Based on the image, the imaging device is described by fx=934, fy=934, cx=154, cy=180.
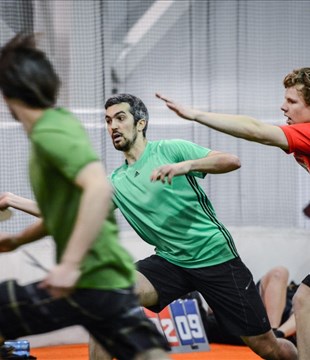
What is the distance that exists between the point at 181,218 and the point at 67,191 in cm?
215

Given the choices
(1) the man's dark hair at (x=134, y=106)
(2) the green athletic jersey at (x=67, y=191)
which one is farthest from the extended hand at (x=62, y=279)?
(1) the man's dark hair at (x=134, y=106)

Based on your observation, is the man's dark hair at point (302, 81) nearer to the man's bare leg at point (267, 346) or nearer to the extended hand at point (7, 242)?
the man's bare leg at point (267, 346)

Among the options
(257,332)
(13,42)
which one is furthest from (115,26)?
(13,42)

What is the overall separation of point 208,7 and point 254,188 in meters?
1.80

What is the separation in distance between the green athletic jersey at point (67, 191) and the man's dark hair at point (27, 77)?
61 mm

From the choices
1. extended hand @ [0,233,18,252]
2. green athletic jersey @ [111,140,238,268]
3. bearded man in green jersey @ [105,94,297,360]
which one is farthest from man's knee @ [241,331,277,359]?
extended hand @ [0,233,18,252]

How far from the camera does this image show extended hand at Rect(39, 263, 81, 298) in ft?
9.50

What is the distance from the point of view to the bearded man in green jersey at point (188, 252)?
5.15 metres

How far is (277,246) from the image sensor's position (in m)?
8.86

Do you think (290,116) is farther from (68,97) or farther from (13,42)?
(68,97)

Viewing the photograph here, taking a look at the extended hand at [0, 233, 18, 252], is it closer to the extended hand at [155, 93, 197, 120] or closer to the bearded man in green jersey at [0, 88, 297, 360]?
the extended hand at [155, 93, 197, 120]

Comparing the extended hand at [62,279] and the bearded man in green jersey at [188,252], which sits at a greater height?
the extended hand at [62,279]

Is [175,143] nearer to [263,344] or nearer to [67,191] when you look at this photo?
[263,344]

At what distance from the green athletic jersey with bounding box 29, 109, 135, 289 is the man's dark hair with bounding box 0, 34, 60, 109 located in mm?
61
